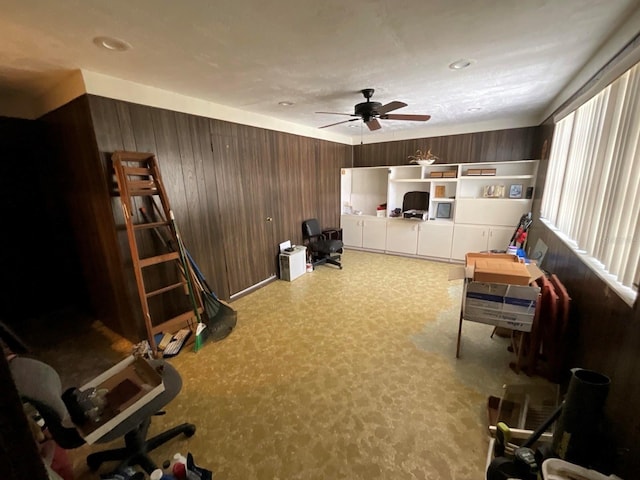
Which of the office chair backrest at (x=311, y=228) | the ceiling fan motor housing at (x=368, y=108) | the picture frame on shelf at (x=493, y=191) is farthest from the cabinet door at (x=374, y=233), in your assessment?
the ceiling fan motor housing at (x=368, y=108)

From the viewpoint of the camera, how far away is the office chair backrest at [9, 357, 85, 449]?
3.48 feet

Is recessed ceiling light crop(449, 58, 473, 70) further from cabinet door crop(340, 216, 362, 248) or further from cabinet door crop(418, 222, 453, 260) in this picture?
cabinet door crop(340, 216, 362, 248)

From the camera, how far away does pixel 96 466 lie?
1.53m

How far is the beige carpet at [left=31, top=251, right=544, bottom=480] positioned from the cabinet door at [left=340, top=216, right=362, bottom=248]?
95.9 inches

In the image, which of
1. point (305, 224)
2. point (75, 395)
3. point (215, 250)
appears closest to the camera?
point (75, 395)

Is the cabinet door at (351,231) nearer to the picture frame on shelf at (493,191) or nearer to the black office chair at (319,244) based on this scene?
the black office chair at (319,244)

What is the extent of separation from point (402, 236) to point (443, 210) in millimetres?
895

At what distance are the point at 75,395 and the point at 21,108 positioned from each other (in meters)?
3.33

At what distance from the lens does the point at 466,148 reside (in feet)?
15.8

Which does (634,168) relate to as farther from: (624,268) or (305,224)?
(305,224)

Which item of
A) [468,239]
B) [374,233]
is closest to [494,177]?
[468,239]

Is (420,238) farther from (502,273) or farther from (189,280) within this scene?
(189,280)

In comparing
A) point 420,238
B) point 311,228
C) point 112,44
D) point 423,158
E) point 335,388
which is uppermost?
point 112,44

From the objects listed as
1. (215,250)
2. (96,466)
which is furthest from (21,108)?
(96,466)
